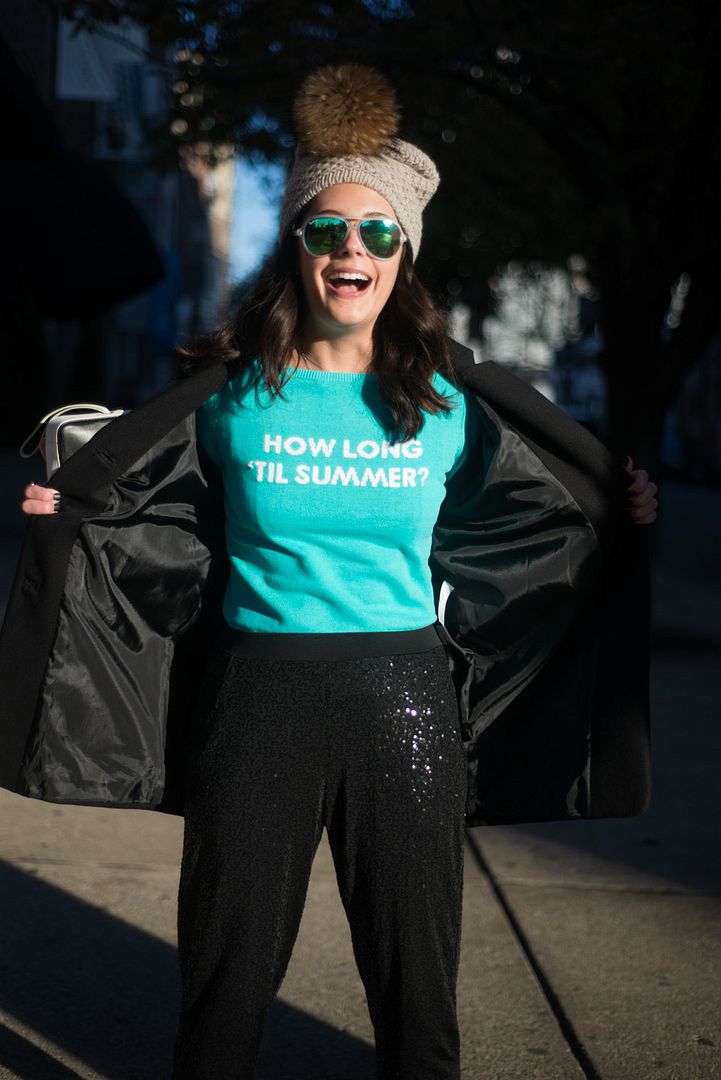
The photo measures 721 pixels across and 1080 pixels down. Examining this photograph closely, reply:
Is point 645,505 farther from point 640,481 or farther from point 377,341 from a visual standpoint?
point 377,341

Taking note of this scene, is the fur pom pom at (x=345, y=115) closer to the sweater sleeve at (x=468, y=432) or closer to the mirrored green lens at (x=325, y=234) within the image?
the mirrored green lens at (x=325, y=234)

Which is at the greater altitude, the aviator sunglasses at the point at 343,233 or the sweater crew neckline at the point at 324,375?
the aviator sunglasses at the point at 343,233

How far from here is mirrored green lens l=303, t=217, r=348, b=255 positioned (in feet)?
8.00

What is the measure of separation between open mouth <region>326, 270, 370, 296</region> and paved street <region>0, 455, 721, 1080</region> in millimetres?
1745

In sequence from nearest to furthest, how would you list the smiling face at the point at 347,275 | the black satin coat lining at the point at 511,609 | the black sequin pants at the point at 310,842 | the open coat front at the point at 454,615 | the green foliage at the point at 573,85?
the black sequin pants at the point at 310,842 → the smiling face at the point at 347,275 → the open coat front at the point at 454,615 → the black satin coat lining at the point at 511,609 → the green foliage at the point at 573,85

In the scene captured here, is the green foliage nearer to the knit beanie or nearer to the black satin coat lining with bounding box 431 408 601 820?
the knit beanie

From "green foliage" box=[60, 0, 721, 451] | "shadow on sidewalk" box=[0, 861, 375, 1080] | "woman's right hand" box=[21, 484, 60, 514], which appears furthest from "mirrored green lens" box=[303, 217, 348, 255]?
"green foliage" box=[60, 0, 721, 451]

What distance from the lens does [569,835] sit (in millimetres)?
4820

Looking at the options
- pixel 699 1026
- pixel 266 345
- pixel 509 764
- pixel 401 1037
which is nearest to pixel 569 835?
pixel 699 1026

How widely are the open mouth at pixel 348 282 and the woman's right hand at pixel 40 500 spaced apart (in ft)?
2.12

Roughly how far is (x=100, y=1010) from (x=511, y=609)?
1.47 metres

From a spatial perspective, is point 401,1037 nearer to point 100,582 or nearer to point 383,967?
point 383,967

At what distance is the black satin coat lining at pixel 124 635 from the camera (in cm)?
257

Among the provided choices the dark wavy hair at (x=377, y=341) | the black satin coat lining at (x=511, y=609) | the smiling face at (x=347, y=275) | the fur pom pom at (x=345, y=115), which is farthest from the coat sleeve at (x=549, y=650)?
the fur pom pom at (x=345, y=115)
